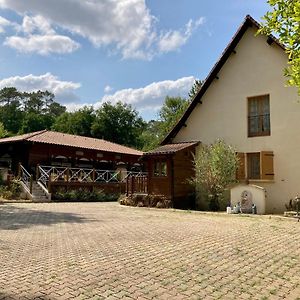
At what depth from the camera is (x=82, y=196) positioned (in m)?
23.4

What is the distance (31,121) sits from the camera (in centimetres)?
5506

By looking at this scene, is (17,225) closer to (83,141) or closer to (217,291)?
(217,291)

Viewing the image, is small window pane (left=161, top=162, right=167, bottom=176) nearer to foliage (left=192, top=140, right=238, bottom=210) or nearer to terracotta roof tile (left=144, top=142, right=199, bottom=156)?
terracotta roof tile (left=144, top=142, right=199, bottom=156)

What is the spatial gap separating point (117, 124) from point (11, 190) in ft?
107

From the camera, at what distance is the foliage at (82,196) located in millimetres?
22719

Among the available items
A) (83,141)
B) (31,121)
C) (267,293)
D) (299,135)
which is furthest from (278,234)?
(31,121)

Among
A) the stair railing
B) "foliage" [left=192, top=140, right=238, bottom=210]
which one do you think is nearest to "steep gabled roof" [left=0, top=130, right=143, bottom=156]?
the stair railing

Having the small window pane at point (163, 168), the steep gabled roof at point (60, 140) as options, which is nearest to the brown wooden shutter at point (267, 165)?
the small window pane at point (163, 168)

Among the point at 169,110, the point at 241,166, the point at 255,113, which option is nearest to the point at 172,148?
the point at 241,166

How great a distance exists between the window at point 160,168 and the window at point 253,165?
4.10 m

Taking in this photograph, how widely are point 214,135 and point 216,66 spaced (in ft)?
11.6

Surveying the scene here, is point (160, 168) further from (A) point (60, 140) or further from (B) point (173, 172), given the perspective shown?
(A) point (60, 140)

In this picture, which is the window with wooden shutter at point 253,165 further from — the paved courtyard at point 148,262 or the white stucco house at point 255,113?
the paved courtyard at point 148,262

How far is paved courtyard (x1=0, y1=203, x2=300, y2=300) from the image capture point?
4.64m
